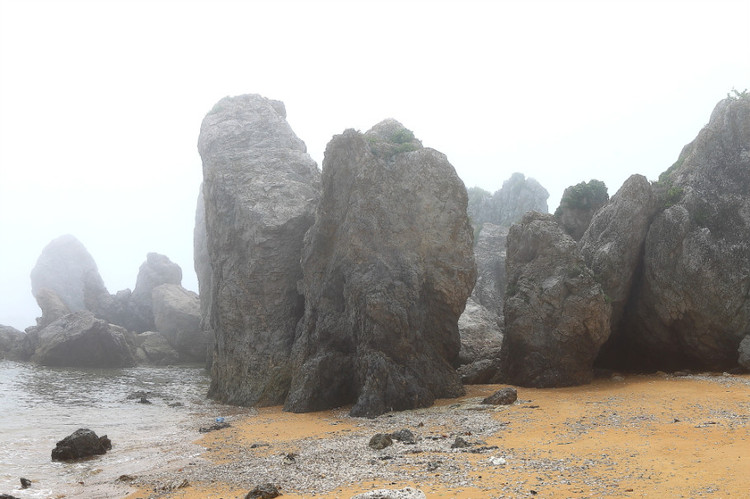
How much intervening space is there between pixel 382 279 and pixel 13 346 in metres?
51.3

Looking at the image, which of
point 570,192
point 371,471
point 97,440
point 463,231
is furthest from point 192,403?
point 570,192

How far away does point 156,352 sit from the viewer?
178 feet

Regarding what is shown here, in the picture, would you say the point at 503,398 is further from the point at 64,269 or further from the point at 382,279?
the point at 64,269

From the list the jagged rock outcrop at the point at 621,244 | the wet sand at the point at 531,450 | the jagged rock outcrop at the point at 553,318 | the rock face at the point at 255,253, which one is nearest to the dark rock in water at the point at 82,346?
the rock face at the point at 255,253

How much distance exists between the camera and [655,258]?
76.8 feet

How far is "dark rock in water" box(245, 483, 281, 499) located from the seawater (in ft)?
14.0

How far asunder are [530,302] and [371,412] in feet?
28.2

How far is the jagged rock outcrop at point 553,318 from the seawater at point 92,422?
13150mm

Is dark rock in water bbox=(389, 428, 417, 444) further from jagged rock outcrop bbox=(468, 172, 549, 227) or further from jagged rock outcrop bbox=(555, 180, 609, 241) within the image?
jagged rock outcrop bbox=(468, 172, 549, 227)

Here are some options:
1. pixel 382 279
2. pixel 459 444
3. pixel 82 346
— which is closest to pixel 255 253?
pixel 382 279

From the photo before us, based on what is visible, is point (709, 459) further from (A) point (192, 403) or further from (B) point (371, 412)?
(A) point (192, 403)

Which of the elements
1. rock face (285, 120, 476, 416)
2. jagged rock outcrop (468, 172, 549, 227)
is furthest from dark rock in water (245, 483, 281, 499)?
jagged rock outcrop (468, 172, 549, 227)

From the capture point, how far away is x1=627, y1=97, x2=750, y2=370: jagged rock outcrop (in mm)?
21875

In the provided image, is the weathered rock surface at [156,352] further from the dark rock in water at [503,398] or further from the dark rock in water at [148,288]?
the dark rock in water at [503,398]
